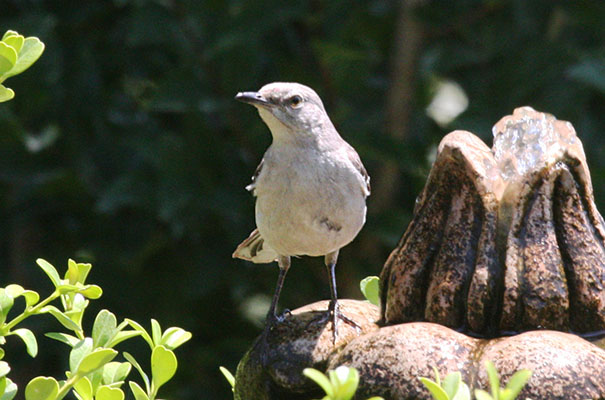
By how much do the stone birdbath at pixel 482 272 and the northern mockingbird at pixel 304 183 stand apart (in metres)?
0.22

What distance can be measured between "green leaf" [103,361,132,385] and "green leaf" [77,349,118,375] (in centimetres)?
31

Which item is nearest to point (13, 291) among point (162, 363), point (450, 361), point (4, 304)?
point (4, 304)

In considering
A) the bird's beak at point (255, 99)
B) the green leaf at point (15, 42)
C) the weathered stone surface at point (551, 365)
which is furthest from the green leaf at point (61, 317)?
the bird's beak at point (255, 99)

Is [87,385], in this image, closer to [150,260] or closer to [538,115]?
[538,115]

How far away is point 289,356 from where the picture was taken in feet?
9.16

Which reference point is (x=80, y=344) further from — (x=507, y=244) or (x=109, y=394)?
(x=507, y=244)

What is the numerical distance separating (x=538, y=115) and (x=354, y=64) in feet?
7.00

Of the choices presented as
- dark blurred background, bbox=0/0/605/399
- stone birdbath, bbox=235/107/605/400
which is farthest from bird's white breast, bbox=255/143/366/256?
dark blurred background, bbox=0/0/605/399

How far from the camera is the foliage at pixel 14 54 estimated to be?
2.17 meters

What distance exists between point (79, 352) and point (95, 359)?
0.17m

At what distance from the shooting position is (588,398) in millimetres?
2318

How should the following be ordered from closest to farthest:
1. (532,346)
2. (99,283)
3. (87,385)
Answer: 1. (87,385)
2. (532,346)
3. (99,283)


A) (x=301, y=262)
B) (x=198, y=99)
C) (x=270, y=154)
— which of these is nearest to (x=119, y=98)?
(x=198, y=99)

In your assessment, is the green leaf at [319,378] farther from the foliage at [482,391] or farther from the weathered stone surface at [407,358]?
the weathered stone surface at [407,358]
